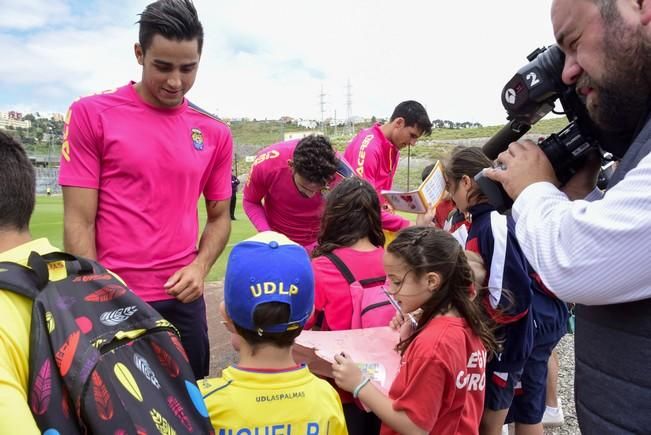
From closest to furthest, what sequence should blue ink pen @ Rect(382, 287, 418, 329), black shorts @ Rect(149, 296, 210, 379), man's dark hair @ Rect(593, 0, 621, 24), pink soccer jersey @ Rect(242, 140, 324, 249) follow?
man's dark hair @ Rect(593, 0, 621, 24), blue ink pen @ Rect(382, 287, 418, 329), black shorts @ Rect(149, 296, 210, 379), pink soccer jersey @ Rect(242, 140, 324, 249)

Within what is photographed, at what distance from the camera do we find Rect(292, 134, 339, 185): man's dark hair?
354cm

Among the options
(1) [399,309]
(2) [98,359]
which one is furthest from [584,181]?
(2) [98,359]

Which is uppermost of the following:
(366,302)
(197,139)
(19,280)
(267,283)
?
(197,139)

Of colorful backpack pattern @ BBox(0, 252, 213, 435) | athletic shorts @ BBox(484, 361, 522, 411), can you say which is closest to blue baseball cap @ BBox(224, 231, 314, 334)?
colorful backpack pattern @ BBox(0, 252, 213, 435)

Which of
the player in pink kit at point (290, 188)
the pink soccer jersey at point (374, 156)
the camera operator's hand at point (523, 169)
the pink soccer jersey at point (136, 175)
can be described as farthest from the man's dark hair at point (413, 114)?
the camera operator's hand at point (523, 169)

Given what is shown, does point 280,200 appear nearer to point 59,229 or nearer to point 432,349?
point 432,349

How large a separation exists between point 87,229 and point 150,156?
454 millimetres

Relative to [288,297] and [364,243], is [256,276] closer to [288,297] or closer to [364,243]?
[288,297]

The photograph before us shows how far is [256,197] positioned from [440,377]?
96.1 inches

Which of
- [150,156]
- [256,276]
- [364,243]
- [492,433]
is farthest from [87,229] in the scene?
[492,433]

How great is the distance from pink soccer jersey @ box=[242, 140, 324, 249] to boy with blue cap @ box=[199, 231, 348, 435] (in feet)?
6.99

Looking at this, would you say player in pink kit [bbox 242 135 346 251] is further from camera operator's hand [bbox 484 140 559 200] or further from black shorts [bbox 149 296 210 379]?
camera operator's hand [bbox 484 140 559 200]

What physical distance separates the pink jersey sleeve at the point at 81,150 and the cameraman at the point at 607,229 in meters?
1.90

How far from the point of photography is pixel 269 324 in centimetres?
168
